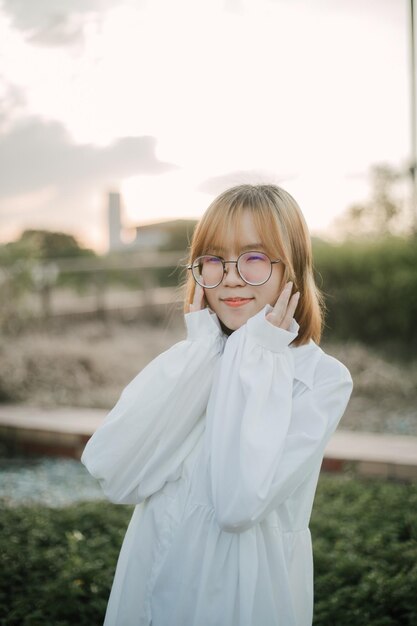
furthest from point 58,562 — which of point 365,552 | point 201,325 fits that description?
point 201,325

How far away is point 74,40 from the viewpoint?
15.6ft

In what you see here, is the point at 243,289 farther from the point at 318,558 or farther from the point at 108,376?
the point at 108,376

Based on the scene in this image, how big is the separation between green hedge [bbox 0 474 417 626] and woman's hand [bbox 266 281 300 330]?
1546mm

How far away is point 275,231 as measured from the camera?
5.62 ft

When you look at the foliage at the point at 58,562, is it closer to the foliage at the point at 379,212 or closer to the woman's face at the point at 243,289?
the woman's face at the point at 243,289

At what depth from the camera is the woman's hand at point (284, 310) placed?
1646 millimetres

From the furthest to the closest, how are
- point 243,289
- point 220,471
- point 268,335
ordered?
point 243,289 < point 268,335 < point 220,471

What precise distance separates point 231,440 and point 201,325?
37 centimetres

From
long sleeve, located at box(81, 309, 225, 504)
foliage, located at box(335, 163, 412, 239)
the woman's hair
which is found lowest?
long sleeve, located at box(81, 309, 225, 504)

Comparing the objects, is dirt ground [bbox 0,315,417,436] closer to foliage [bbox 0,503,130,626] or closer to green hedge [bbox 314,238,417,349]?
green hedge [bbox 314,238,417,349]

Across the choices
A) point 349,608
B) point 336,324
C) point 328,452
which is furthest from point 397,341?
point 349,608

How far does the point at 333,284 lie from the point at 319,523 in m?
6.78

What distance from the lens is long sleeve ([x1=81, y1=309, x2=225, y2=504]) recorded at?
164 cm

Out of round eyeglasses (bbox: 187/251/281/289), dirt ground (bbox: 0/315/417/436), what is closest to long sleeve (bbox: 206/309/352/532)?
round eyeglasses (bbox: 187/251/281/289)
